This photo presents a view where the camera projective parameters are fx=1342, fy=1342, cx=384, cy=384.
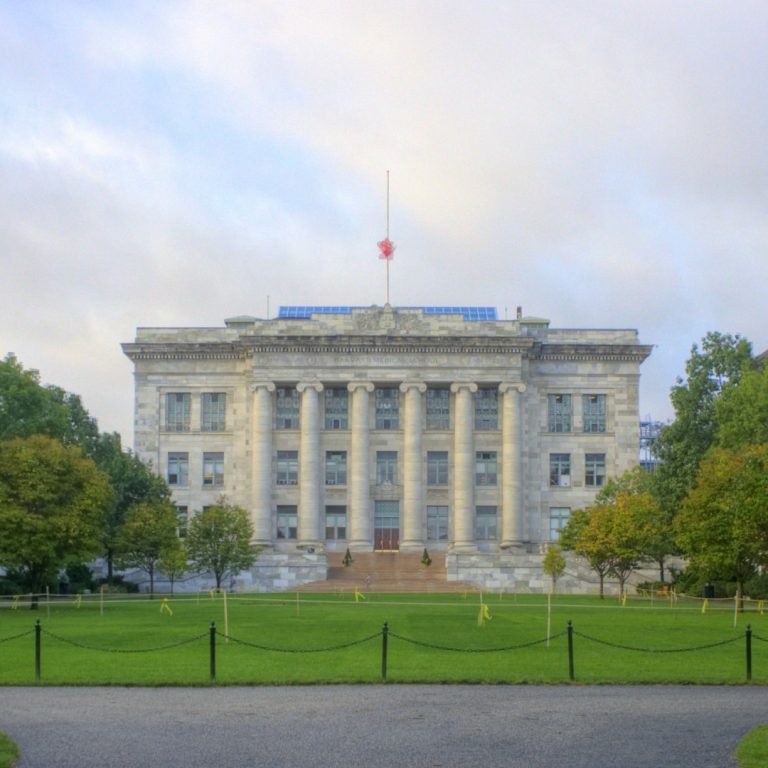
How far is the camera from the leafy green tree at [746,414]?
7119cm

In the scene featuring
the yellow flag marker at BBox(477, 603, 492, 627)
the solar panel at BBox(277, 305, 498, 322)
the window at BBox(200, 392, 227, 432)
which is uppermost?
the solar panel at BBox(277, 305, 498, 322)

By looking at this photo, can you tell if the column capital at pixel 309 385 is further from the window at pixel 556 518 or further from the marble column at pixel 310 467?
the window at pixel 556 518

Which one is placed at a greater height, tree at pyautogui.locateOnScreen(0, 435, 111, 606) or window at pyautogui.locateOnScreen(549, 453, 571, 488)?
window at pyautogui.locateOnScreen(549, 453, 571, 488)

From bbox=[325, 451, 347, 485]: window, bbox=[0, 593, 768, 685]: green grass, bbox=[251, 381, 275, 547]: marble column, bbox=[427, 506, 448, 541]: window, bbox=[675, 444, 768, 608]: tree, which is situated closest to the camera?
bbox=[0, 593, 768, 685]: green grass

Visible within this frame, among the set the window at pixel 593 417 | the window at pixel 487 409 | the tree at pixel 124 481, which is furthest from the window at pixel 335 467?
the window at pixel 593 417

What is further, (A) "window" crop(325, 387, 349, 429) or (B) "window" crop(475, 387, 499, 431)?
(A) "window" crop(325, 387, 349, 429)

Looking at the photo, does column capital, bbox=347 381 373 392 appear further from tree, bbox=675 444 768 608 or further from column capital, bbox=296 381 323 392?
tree, bbox=675 444 768 608

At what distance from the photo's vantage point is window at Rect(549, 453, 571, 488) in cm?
10438

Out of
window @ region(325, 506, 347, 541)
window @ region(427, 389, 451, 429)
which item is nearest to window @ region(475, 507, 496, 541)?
window @ region(427, 389, 451, 429)

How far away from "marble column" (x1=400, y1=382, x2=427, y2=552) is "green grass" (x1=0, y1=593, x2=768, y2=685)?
36.3m

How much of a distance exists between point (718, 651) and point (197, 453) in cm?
7151

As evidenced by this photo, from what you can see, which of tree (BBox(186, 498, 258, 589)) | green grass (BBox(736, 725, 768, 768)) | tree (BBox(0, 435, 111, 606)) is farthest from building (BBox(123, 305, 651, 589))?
green grass (BBox(736, 725, 768, 768))

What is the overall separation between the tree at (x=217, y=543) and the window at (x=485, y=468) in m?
26.3

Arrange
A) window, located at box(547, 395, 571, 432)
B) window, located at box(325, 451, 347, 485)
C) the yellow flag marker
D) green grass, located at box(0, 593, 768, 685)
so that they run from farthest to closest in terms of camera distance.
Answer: window, located at box(547, 395, 571, 432)
window, located at box(325, 451, 347, 485)
the yellow flag marker
green grass, located at box(0, 593, 768, 685)
